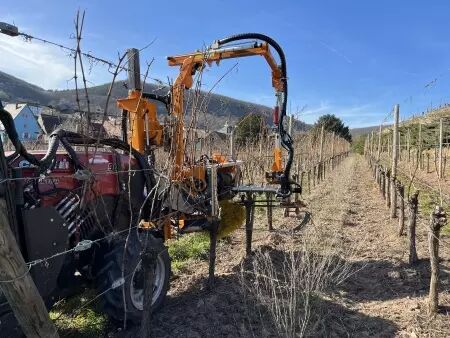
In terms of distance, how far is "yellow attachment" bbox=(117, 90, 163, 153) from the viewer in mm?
5387

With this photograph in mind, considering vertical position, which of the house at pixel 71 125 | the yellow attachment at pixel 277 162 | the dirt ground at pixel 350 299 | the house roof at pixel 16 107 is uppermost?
the house roof at pixel 16 107

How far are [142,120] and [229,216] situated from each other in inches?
88.0

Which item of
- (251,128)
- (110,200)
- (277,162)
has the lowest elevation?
(110,200)

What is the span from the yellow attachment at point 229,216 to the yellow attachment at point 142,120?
64.6 inches

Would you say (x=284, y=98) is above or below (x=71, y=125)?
above

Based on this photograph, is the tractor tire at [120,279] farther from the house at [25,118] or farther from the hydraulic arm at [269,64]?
the hydraulic arm at [269,64]

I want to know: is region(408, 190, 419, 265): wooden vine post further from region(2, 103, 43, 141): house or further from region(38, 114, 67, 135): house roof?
region(2, 103, 43, 141): house

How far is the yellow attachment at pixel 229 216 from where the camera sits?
693 cm

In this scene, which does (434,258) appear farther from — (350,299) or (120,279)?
(120,279)

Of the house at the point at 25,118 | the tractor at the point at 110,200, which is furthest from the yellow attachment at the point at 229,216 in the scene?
the house at the point at 25,118

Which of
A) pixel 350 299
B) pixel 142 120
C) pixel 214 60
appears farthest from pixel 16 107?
pixel 350 299

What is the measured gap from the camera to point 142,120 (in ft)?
18.2

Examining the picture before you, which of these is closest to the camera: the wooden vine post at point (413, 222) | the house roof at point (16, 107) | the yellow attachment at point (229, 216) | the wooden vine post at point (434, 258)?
the house roof at point (16, 107)

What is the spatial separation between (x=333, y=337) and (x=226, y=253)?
3.08 meters
